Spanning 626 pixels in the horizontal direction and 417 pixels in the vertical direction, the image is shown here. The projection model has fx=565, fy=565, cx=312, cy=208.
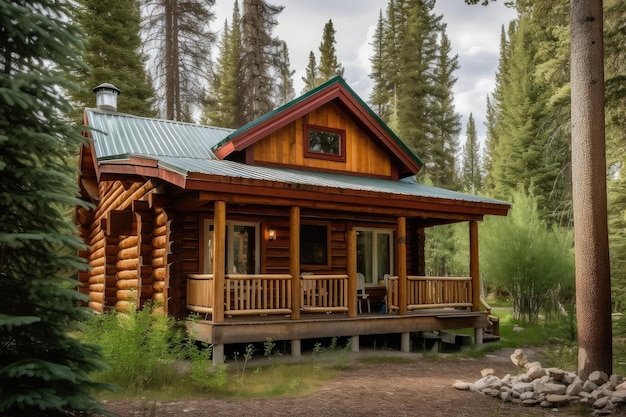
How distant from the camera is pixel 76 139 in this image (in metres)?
5.32

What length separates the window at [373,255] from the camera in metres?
15.7

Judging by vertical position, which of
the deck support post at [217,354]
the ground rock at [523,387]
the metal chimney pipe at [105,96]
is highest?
the metal chimney pipe at [105,96]

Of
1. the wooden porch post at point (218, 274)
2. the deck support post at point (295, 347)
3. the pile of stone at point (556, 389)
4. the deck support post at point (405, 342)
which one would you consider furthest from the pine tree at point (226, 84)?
the pile of stone at point (556, 389)

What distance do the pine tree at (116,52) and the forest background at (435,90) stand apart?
6cm

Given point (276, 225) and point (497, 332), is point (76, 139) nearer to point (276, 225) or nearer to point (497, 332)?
point (276, 225)

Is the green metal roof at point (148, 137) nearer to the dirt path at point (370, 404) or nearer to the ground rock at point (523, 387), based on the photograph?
the dirt path at point (370, 404)

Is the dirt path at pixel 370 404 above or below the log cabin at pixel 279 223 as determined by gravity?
below

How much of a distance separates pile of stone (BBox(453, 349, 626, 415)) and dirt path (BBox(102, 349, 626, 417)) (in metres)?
0.15

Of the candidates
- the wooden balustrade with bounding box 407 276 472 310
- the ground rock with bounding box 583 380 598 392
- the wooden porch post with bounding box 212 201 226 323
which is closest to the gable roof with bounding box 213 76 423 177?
the wooden porch post with bounding box 212 201 226 323

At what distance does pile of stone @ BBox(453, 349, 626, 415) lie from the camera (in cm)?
748

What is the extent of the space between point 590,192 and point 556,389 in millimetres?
3016

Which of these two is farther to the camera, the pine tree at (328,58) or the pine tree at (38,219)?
the pine tree at (328,58)

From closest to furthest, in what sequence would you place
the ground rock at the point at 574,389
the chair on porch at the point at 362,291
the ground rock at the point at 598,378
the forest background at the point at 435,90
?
the ground rock at the point at 574,389
the ground rock at the point at 598,378
the chair on porch at the point at 362,291
the forest background at the point at 435,90

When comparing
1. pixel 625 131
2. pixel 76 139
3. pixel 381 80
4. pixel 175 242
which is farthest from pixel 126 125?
pixel 381 80
